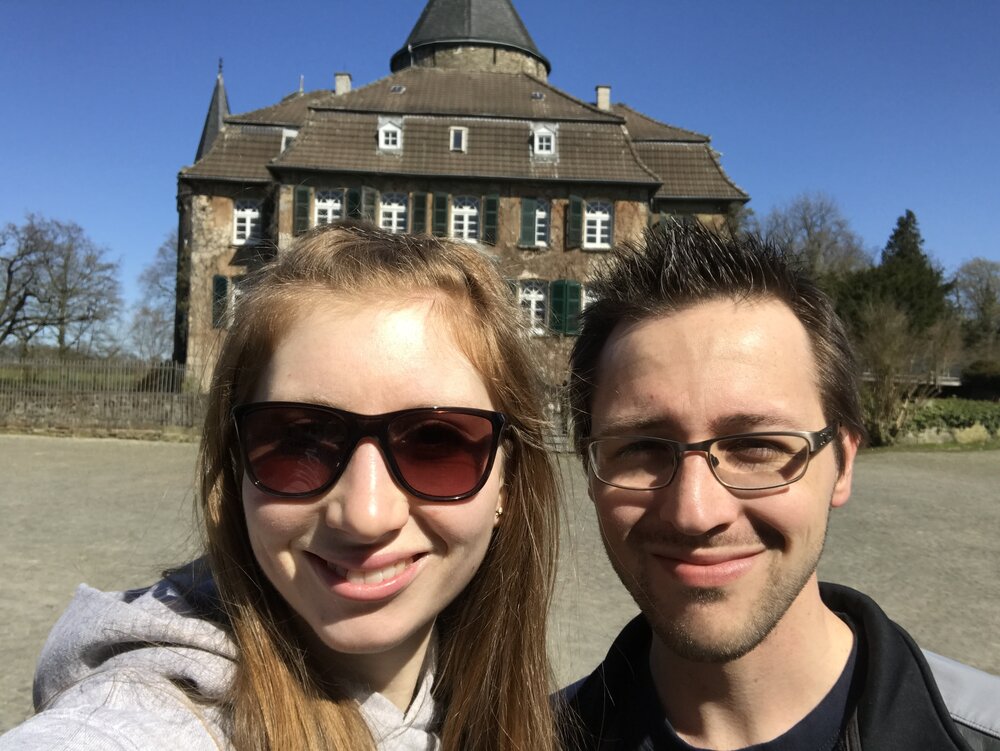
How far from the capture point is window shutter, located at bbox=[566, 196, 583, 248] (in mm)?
28109

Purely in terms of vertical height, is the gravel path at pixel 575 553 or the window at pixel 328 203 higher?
the window at pixel 328 203

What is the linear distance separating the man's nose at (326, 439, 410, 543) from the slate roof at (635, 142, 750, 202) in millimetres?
29644

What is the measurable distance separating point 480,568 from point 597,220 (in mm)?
27571

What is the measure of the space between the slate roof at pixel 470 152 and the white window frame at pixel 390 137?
7.7 inches

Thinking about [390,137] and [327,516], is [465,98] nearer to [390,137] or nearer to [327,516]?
[390,137]

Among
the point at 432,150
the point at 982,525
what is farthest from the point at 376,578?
the point at 432,150

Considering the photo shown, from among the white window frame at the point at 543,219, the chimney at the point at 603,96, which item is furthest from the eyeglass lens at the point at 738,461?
the chimney at the point at 603,96

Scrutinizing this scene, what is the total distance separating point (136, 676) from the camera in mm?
1332

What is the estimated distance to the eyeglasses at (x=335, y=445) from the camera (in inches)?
58.4

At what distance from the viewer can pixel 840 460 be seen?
2045 mm

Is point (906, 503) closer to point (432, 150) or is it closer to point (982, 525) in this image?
point (982, 525)

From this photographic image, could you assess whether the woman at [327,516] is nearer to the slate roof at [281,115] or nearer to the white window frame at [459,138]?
the white window frame at [459,138]

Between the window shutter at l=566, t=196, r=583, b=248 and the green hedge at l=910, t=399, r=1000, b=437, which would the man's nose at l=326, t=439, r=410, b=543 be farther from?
the window shutter at l=566, t=196, r=583, b=248

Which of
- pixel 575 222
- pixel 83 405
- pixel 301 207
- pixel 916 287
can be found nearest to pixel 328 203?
pixel 301 207
